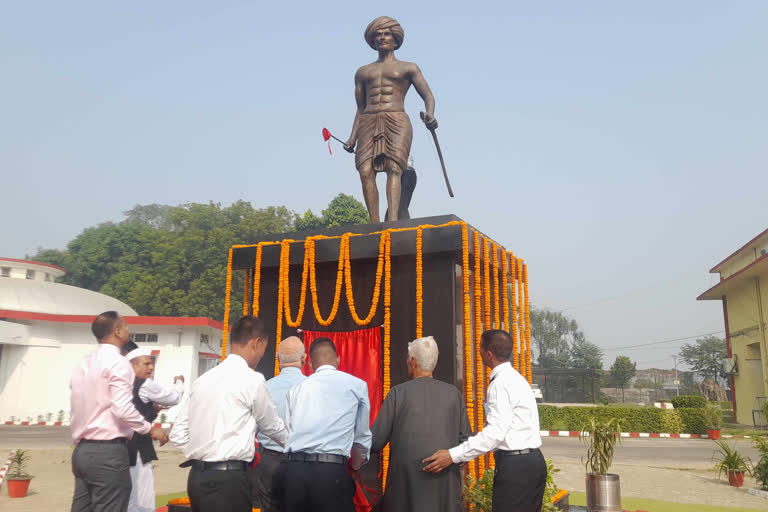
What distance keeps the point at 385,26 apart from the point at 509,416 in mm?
4979

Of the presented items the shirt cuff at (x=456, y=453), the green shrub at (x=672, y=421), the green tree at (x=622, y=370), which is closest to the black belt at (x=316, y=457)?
the shirt cuff at (x=456, y=453)

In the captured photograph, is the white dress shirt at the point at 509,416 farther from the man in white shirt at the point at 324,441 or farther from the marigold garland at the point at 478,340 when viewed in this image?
the marigold garland at the point at 478,340

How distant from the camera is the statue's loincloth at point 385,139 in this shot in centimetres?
662

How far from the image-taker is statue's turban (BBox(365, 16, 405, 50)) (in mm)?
6867

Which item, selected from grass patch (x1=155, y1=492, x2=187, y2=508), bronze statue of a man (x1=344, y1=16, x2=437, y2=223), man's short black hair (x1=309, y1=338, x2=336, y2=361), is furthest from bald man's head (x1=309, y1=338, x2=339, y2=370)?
grass patch (x1=155, y1=492, x2=187, y2=508)

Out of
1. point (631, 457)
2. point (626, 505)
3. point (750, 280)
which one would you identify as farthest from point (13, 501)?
point (750, 280)

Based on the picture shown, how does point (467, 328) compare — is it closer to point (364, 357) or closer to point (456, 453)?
point (364, 357)

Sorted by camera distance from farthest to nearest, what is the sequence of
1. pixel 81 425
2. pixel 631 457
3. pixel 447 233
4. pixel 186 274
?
pixel 186 274 → pixel 631 457 → pixel 447 233 → pixel 81 425

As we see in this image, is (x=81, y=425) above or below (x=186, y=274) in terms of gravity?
below

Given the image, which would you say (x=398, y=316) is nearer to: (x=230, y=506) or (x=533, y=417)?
(x=533, y=417)

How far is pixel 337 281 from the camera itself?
19.4 ft

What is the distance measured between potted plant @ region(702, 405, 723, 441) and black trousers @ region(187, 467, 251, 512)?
1898cm

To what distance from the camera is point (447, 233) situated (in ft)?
17.9

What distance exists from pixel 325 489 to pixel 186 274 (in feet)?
108
